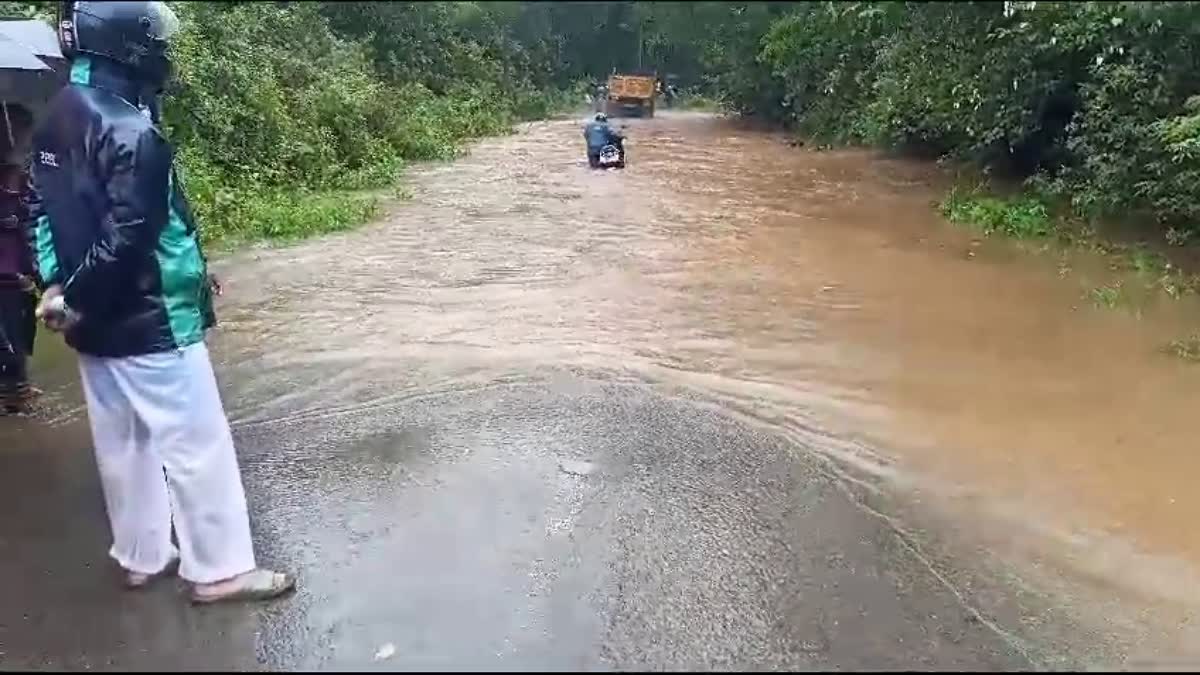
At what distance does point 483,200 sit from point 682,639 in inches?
505

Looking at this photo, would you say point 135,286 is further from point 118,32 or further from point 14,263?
point 14,263

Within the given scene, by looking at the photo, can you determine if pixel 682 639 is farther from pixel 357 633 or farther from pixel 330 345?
pixel 330 345

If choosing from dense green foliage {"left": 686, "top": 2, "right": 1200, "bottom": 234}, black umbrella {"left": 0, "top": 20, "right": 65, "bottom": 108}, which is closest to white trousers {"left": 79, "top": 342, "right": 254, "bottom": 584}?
black umbrella {"left": 0, "top": 20, "right": 65, "bottom": 108}

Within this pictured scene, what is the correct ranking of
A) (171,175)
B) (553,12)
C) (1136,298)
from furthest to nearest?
(1136,298)
(171,175)
(553,12)

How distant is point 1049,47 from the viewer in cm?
1238

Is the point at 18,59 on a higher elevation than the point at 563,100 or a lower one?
higher

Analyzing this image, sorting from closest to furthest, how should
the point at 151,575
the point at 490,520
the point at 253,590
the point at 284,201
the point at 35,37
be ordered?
1. the point at 253,590
2. the point at 151,575
3. the point at 490,520
4. the point at 35,37
5. the point at 284,201

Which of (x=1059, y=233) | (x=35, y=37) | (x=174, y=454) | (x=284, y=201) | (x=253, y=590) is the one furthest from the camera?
(x=284, y=201)

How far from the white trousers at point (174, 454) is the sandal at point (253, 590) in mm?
42

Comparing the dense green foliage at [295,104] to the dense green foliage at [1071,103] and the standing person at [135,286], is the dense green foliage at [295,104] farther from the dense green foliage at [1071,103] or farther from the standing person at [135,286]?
the standing person at [135,286]

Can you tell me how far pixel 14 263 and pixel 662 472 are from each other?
3.43 metres

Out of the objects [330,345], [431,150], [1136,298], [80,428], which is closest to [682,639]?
[80,428]

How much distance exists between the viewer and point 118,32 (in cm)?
315

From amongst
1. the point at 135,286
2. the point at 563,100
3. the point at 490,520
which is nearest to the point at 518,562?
the point at 490,520
